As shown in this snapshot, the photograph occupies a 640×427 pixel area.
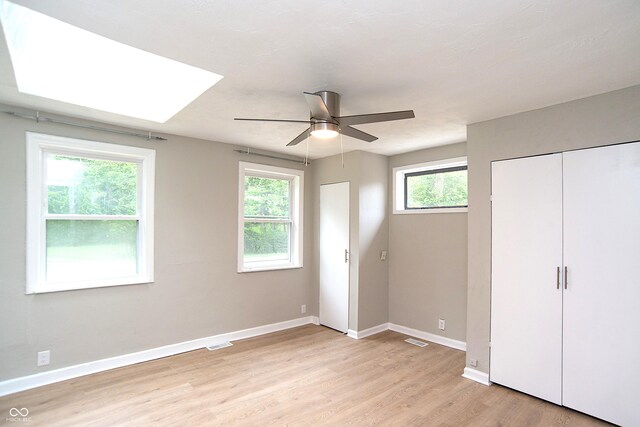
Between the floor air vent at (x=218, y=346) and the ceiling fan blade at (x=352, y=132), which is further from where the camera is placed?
the floor air vent at (x=218, y=346)

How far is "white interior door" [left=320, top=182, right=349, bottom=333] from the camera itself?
15.1 ft

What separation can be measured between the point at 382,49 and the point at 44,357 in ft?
12.7

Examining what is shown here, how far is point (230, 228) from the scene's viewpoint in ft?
14.0

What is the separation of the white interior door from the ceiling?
1969 millimetres

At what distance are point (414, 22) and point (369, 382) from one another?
3.00 meters

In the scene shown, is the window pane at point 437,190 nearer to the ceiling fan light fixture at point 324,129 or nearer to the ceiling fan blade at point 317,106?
the ceiling fan light fixture at point 324,129

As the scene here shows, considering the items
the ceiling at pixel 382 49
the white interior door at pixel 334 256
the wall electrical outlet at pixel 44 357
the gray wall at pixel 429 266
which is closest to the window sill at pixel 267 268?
the white interior door at pixel 334 256

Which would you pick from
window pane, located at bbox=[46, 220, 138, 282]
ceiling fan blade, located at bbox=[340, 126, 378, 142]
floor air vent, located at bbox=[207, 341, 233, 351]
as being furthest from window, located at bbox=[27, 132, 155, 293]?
ceiling fan blade, located at bbox=[340, 126, 378, 142]

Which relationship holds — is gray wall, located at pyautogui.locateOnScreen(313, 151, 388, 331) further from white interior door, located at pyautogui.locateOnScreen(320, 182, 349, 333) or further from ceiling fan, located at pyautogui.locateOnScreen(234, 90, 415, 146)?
ceiling fan, located at pyautogui.locateOnScreen(234, 90, 415, 146)

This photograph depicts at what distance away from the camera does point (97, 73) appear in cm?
283

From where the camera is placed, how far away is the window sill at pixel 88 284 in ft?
9.87

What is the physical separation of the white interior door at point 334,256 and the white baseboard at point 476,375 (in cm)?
169

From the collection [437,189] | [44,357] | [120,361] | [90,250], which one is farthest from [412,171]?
[44,357]

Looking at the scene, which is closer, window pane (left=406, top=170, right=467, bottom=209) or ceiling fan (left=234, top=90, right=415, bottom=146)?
ceiling fan (left=234, top=90, right=415, bottom=146)
